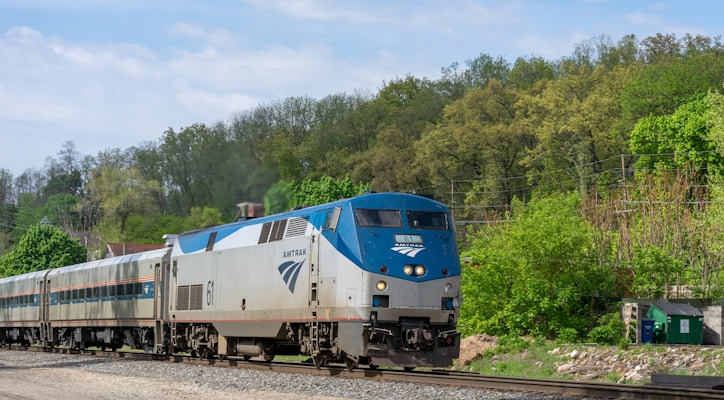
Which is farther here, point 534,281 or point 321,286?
point 534,281

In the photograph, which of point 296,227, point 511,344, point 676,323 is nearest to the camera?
point 296,227

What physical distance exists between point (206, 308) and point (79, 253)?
78.5 meters

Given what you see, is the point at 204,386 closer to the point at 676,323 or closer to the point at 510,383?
the point at 510,383

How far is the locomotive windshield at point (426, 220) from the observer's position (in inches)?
906

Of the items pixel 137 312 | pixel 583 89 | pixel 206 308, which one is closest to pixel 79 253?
pixel 583 89

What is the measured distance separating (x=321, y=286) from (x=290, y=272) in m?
1.77

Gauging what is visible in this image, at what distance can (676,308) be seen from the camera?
118 feet

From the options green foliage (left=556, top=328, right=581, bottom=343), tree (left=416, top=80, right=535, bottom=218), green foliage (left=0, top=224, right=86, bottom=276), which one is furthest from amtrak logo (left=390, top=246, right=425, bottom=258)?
green foliage (left=0, top=224, right=86, bottom=276)

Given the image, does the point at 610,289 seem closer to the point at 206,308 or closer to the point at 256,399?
the point at 206,308

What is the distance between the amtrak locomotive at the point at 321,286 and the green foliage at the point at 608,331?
39.5 feet

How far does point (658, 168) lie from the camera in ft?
241

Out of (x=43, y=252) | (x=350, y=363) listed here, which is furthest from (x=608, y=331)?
(x=43, y=252)

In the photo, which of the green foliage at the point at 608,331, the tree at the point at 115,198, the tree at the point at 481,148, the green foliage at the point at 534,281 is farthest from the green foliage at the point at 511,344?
the tree at the point at 481,148

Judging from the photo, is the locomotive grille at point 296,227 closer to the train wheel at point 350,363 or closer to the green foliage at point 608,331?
the train wheel at point 350,363
